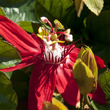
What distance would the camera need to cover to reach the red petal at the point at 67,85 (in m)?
0.50

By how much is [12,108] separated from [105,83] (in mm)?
222

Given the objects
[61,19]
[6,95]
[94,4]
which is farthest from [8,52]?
[61,19]

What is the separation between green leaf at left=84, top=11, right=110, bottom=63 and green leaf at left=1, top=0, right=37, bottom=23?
0.58 feet

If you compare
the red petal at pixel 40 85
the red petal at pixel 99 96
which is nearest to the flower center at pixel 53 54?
the red petal at pixel 40 85

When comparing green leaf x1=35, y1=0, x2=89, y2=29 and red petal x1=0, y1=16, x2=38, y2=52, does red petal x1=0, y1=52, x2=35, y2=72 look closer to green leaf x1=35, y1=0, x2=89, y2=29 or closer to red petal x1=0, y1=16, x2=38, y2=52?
red petal x1=0, y1=16, x2=38, y2=52

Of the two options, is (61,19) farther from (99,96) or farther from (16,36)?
(99,96)

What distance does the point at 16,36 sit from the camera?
0.60 m

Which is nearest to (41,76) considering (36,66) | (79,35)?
(36,66)

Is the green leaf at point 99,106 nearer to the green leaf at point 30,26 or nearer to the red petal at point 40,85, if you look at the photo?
the red petal at point 40,85

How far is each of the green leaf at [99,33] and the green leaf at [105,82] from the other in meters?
0.14

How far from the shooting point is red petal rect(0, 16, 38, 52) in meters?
0.57

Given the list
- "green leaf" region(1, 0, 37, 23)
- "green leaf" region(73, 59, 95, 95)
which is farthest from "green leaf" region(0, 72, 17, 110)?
"green leaf" region(1, 0, 37, 23)

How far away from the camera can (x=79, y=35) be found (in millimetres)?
748

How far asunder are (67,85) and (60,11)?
10.4 inches
